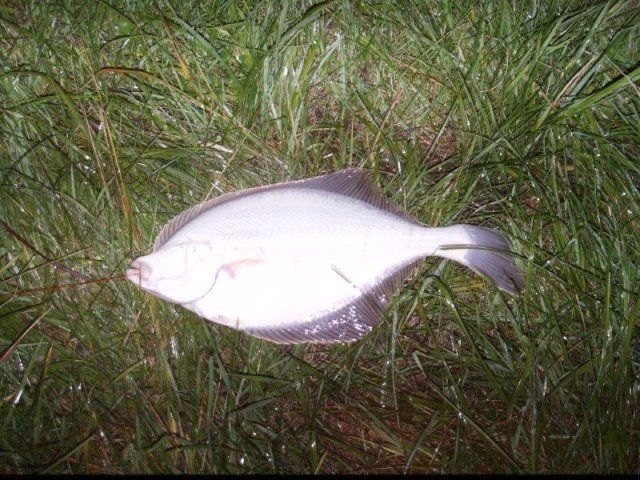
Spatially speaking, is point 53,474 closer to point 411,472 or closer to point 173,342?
point 173,342

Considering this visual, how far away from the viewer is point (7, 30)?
216cm

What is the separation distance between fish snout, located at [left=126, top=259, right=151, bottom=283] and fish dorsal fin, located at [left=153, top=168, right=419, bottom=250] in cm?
23

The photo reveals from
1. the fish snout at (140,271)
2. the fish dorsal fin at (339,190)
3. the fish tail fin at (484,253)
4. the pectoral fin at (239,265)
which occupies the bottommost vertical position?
the fish tail fin at (484,253)

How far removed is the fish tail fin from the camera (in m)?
1.76

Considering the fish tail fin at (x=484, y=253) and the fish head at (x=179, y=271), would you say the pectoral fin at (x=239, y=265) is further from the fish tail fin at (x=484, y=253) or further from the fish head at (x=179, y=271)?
the fish tail fin at (x=484, y=253)

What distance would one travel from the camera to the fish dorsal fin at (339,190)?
5.99ft

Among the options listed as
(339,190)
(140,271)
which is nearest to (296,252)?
(339,190)

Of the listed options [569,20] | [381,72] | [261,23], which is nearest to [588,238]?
[569,20]

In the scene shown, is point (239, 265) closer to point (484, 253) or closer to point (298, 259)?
point (298, 259)

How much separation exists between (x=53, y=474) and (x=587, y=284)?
2.31 m

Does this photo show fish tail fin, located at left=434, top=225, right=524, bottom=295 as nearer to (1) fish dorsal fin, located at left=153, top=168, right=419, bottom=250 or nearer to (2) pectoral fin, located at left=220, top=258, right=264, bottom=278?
(1) fish dorsal fin, located at left=153, top=168, right=419, bottom=250

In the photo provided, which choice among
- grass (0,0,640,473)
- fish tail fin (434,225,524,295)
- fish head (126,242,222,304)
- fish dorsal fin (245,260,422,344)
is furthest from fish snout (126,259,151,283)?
fish tail fin (434,225,524,295)

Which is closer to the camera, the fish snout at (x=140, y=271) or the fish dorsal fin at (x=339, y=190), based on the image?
the fish snout at (x=140, y=271)

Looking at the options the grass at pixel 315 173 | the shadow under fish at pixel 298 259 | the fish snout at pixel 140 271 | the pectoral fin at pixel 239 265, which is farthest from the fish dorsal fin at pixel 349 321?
the fish snout at pixel 140 271
